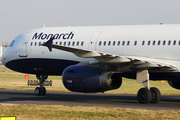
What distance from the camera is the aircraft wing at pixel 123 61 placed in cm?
1734

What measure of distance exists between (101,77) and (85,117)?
5163 mm

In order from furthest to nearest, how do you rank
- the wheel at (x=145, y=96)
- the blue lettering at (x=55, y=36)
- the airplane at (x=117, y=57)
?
the blue lettering at (x=55, y=36) < the wheel at (x=145, y=96) < the airplane at (x=117, y=57)

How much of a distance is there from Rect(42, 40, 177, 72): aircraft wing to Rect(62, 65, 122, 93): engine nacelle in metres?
0.80

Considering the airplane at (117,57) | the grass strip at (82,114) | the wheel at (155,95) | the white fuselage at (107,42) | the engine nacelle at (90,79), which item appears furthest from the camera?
the wheel at (155,95)

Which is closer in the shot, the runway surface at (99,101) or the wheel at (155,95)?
the runway surface at (99,101)

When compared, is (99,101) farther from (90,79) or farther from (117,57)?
(117,57)

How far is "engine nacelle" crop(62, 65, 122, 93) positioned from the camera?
18.9 m

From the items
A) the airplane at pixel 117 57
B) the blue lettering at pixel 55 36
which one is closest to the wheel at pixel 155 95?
the airplane at pixel 117 57

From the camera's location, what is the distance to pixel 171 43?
758 inches

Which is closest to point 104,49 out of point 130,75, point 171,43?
point 130,75

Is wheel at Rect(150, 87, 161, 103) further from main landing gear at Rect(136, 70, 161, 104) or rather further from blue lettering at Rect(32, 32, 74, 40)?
blue lettering at Rect(32, 32, 74, 40)

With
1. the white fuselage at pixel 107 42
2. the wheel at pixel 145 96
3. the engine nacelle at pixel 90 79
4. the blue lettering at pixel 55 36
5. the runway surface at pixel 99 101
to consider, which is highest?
the blue lettering at pixel 55 36

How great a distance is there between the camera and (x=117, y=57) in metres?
17.9

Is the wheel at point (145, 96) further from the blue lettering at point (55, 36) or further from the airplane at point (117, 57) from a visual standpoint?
the blue lettering at point (55, 36)
